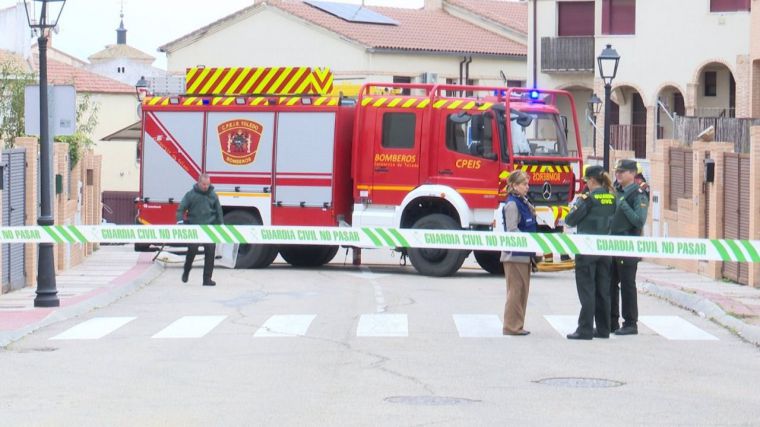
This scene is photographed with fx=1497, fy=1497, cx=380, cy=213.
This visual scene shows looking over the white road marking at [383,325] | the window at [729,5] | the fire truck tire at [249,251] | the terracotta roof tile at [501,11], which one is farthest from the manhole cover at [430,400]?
the terracotta roof tile at [501,11]

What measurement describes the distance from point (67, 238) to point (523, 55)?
52217mm

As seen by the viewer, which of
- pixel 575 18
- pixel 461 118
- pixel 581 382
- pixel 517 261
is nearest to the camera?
pixel 581 382

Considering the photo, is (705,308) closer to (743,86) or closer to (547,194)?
(547,194)

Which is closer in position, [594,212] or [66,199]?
[594,212]

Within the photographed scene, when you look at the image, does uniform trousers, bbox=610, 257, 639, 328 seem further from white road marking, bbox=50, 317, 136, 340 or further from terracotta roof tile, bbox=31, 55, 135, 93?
terracotta roof tile, bbox=31, 55, 135, 93

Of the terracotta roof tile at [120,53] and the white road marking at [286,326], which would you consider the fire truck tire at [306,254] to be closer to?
the white road marking at [286,326]

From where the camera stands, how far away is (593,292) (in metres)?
15.9

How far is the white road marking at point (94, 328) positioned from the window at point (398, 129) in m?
8.69

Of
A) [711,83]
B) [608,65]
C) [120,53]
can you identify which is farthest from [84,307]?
[120,53]

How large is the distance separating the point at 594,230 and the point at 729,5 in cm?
3717

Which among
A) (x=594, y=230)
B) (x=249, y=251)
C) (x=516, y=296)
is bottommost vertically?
(x=249, y=251)

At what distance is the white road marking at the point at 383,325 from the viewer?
53.2 feet

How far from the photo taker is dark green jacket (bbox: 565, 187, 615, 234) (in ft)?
52.1

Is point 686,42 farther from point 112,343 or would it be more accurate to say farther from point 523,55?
point 112,343
